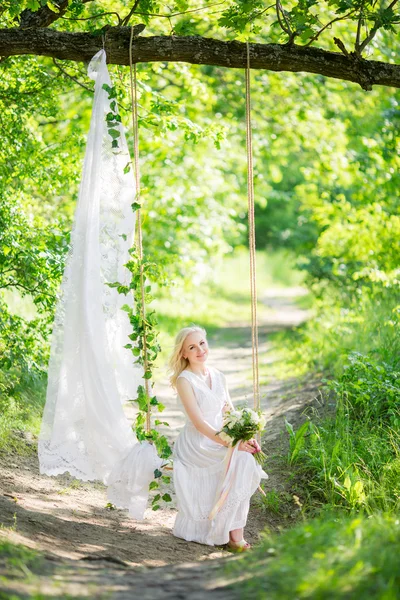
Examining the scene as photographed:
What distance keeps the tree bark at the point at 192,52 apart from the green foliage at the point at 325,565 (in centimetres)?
286

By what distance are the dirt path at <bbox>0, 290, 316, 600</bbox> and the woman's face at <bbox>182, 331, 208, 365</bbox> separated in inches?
43.6

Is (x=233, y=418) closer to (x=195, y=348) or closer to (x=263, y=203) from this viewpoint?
(x=195, y=348)

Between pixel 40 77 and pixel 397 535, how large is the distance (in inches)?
191

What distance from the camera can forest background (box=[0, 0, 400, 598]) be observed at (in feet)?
15.3

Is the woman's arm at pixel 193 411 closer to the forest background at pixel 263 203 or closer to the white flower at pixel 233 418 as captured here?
the white flower at pixel 233 418

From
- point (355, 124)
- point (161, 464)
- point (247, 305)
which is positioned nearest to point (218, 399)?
point (161, 464)

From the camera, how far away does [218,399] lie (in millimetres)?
4543

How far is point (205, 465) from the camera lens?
439cm

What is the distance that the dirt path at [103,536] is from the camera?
2.78 m

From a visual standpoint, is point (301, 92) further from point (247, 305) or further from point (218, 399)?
point (247, 305)

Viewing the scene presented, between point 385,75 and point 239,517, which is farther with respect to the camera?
point 385,75

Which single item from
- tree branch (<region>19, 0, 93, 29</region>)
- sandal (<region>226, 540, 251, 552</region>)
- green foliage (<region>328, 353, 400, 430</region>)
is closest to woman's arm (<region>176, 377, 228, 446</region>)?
sandal (<region>226, 540, 251, 552</region>)

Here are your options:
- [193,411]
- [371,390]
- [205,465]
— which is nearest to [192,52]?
[193,411]

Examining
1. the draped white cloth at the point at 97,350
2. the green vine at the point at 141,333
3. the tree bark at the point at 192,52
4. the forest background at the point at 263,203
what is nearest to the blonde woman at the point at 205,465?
the green vine at the point at 141,333
